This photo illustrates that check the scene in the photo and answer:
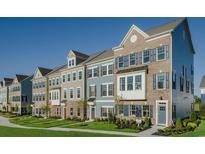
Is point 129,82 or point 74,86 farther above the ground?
point 129,82

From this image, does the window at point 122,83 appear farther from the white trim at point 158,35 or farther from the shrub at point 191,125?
the shrub at point 191,125

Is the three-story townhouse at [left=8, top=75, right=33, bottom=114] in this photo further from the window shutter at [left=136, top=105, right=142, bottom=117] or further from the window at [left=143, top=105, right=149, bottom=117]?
the window at [left=143, top=105, right=149, bottom=117]

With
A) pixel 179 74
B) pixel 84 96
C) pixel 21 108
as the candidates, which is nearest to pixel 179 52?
pixel 179 74

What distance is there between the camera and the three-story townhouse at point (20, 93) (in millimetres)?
39500

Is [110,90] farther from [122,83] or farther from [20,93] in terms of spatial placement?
[20,93]

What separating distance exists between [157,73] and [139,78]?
1.61m

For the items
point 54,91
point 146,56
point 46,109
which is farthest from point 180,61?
point 46,109

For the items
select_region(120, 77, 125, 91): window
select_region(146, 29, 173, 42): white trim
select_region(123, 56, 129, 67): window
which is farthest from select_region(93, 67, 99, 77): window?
select_region(146, 29, 173, 42): white trim

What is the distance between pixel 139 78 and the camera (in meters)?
18.8

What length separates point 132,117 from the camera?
19.4 m

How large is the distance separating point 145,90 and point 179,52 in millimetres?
3621

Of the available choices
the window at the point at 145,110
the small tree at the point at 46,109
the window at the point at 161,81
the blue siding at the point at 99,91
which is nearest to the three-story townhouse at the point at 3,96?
the small tree at the point at 46,109

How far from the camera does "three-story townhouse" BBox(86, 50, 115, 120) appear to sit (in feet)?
73.6
